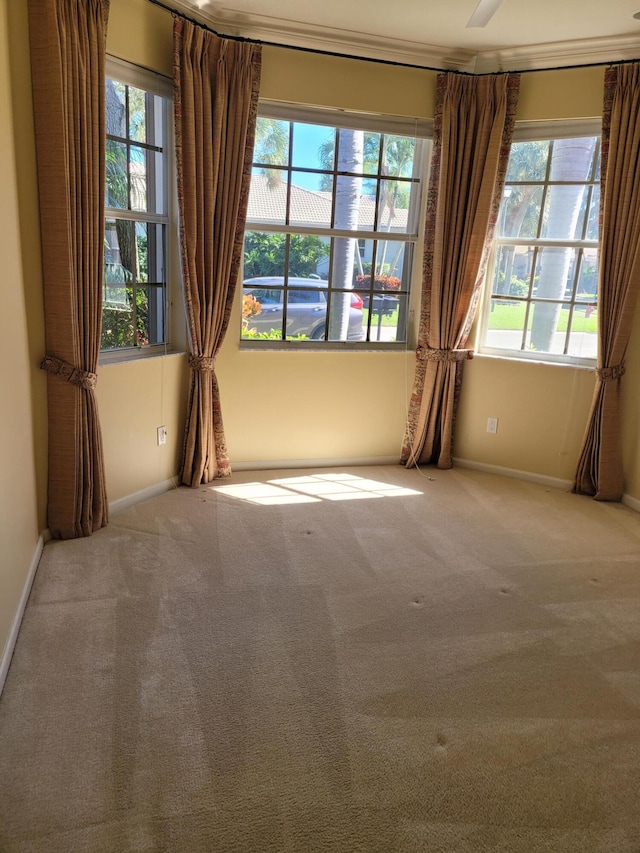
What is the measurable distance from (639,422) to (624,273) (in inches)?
38.1

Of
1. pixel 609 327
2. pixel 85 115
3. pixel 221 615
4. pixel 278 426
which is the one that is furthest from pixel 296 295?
pixel 221 615

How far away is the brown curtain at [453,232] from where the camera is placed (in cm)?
420

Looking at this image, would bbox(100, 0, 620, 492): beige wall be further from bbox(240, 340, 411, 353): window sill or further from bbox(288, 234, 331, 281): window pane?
bbox(288, 234, 331, 281): window pane

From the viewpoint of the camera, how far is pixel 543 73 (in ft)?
13.5

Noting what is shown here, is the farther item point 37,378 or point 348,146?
point 348,146

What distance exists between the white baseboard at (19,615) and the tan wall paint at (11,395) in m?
0.03

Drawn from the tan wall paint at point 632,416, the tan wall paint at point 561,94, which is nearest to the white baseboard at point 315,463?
the tan wall paint at point 632,416

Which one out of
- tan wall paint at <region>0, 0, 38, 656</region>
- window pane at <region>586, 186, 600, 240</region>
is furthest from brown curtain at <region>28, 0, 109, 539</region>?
window pane at <region>586, 186, 600, 240</region>

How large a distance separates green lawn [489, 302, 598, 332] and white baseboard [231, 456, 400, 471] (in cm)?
125

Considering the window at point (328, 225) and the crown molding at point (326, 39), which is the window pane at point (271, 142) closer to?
the window at point (328, 225)

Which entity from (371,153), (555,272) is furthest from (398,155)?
(555,272)

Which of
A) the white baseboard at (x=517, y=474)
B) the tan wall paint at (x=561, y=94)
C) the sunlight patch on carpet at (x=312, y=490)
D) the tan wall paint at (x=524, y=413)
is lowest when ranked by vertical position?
the sunlight patch on carpet at (x=312, y=490)

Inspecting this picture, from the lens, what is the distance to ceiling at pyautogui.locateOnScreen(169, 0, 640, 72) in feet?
11.4

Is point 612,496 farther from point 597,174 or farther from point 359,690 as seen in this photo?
point 359,690
